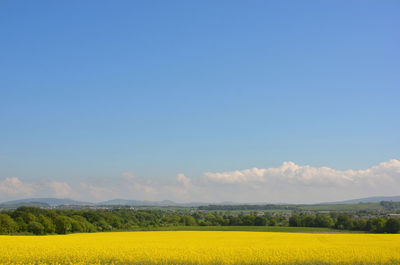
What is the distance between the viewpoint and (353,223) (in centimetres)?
9031

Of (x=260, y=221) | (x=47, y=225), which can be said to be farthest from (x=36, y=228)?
(x=260, y=221)

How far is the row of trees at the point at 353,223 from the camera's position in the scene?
73.3 metres

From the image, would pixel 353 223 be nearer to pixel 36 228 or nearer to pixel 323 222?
pixel 323 222

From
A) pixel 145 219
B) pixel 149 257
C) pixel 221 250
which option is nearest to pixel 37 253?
pixel 149 257

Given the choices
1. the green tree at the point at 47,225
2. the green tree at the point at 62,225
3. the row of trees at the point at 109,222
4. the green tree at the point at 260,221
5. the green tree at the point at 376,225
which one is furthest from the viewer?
the green tree at the point at 260,221

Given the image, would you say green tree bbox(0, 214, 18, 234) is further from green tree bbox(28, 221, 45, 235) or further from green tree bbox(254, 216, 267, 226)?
green tree bbox(254, 216, 267, 226)

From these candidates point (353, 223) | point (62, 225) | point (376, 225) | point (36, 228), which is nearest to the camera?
point (36, 228)

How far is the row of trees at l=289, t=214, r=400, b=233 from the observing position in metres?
73.3

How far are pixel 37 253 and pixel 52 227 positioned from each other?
5145cm

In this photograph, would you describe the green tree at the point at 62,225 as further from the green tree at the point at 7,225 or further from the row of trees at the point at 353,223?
the row of trees at the point at 353,223

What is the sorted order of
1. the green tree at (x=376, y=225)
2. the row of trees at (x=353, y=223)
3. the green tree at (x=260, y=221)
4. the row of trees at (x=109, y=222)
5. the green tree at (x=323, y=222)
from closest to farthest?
the row of trees at (x=109, y=222) → the row of trees at (x=353, y=223) → the green tree at (x=376, y=225) → the green tree at (x=323, y=222) → the green tree at (x=260, y=221)

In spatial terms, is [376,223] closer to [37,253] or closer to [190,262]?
[190,262]

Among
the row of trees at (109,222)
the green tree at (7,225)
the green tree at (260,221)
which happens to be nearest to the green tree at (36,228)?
the row of trees at (109,222)

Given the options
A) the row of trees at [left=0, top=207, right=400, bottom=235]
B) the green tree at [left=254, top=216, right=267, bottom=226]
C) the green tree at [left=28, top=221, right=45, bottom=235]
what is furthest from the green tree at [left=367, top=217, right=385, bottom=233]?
the green tree at [left=28, top=221, right=45, bottom=235]
